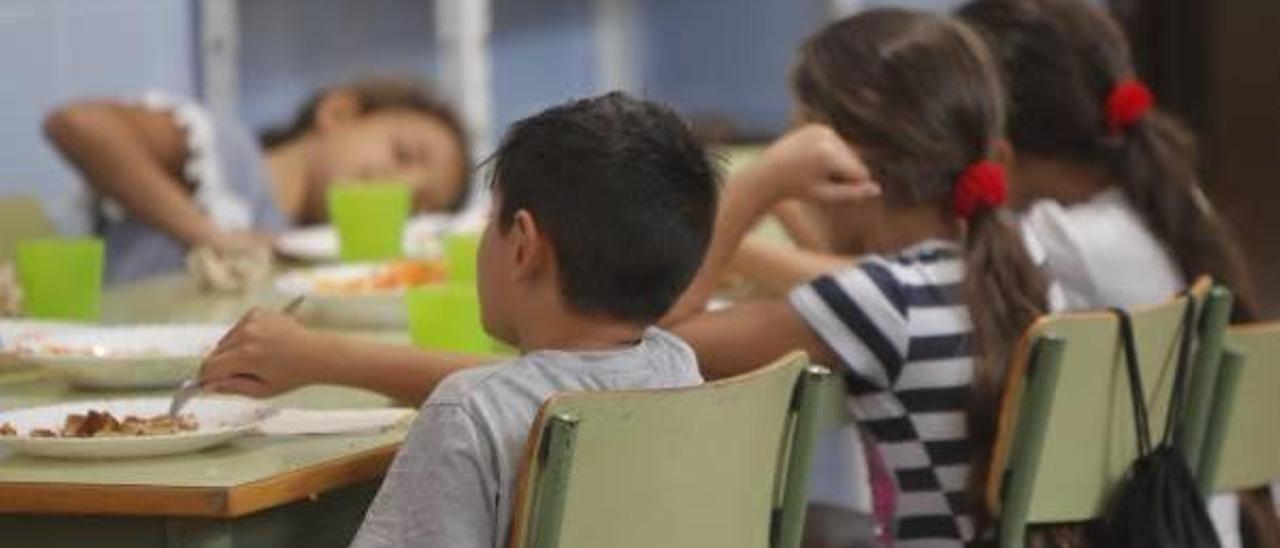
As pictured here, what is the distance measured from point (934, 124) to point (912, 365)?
0.24 meters

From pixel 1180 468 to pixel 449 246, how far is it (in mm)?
907

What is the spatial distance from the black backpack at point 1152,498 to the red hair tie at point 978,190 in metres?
0.20

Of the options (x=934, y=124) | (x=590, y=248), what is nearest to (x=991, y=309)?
(x=934, y=124)

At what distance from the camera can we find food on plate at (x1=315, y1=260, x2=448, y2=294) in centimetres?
271

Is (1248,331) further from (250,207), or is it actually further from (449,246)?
(250,207)

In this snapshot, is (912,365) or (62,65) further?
(62,65)

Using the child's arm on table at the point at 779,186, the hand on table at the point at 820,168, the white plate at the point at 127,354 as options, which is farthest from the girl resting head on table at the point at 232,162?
the hand on table at the point at 820,168

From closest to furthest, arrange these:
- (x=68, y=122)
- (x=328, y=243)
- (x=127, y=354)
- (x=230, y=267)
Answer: (x=127, y=354) < (x=230, y=267) < (x=328, y=243) < (x=68, y=122)

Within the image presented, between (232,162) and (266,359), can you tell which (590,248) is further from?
(232,162)

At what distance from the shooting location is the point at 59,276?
258cm

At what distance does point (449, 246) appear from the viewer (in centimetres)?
282

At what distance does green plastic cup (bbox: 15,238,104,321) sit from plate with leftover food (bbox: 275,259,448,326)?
0.23 metres

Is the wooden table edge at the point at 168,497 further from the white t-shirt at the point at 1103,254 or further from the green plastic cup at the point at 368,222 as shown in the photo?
the green plastic cup at the point at 368,222

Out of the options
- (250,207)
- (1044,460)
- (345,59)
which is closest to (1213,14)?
(345,59)
